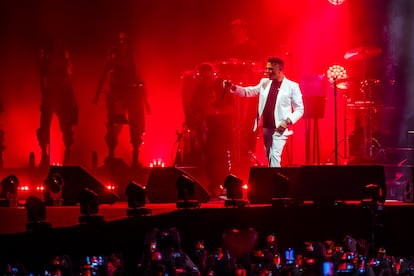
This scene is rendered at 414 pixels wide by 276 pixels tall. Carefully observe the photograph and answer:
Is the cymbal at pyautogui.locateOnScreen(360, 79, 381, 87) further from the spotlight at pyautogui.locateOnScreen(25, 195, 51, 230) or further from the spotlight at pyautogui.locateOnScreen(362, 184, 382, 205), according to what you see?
the spotlight at pyautogui.locateOnScreen(25, 195, 51, 230)

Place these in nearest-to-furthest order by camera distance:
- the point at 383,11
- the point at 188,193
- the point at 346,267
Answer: the point at 346,267 → the point at 188,193 → the point at 383,11

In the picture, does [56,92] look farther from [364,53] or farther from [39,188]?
[364,53]

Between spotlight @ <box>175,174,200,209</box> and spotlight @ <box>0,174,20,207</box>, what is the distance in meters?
2.01

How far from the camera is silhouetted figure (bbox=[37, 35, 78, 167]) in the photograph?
15727mm

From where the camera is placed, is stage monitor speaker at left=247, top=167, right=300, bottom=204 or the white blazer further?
Result: the white blazer

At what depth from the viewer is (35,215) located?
7.97 m

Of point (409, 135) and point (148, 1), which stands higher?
point (148, 1)

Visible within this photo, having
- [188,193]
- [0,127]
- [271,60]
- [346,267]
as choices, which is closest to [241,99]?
[271,60]

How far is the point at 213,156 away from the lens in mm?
14172

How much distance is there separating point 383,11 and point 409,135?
336 centimetres

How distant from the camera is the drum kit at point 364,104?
618 inches

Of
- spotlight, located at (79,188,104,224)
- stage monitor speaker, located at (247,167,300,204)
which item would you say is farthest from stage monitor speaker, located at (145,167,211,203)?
spotlight, located at (79,188,104,224)

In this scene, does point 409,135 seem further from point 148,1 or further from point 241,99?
point 148,1

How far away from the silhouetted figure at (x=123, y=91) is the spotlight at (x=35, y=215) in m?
7.77
